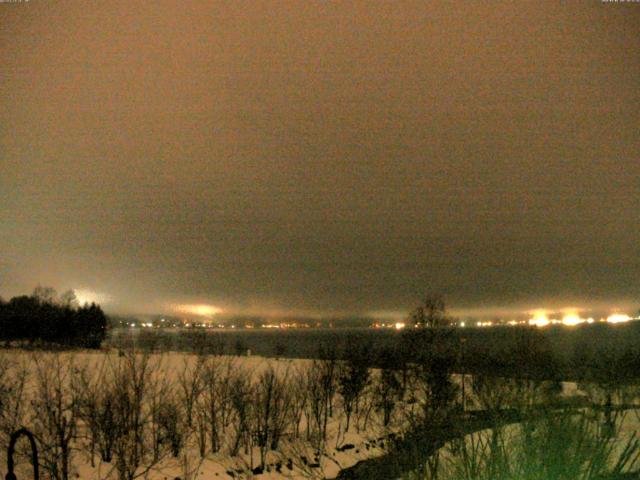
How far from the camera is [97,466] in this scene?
19.0 meters

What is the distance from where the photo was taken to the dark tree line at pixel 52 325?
232ft

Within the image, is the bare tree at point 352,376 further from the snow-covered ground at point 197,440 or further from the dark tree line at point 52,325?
the dark tree line at point 52,325

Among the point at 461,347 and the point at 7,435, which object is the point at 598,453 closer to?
the point at 7,435

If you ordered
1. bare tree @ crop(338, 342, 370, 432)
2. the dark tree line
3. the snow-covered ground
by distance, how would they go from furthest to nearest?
the dark tree line
bare tree @ crop(338, 342, 370, 432)
the snow-covered ground

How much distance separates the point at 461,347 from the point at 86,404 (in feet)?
66.9

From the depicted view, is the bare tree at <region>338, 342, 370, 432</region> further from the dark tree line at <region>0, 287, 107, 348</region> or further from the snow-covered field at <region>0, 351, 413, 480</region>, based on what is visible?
the dark tree line at <region>0, 287, 107, 348</region>

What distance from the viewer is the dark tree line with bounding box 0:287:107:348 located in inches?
2783

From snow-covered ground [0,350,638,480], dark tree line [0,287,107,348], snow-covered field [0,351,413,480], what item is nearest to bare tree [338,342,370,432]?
snow-covered ground [0,350,638,480]

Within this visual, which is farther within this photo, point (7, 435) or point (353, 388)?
point (353, 388)

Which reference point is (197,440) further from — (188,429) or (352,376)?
(352,376)

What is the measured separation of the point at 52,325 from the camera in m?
74.4

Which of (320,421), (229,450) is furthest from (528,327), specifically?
(229,450)

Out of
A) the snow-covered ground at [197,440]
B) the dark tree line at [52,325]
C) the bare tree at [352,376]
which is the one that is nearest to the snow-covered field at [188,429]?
the snow-covered ground at [197,440]

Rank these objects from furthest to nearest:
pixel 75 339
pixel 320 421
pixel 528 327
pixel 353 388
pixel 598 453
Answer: pixel 75 339 < pixel 528 327 < pixel 353 388 < pixel 320 421 < pixel 598 453
